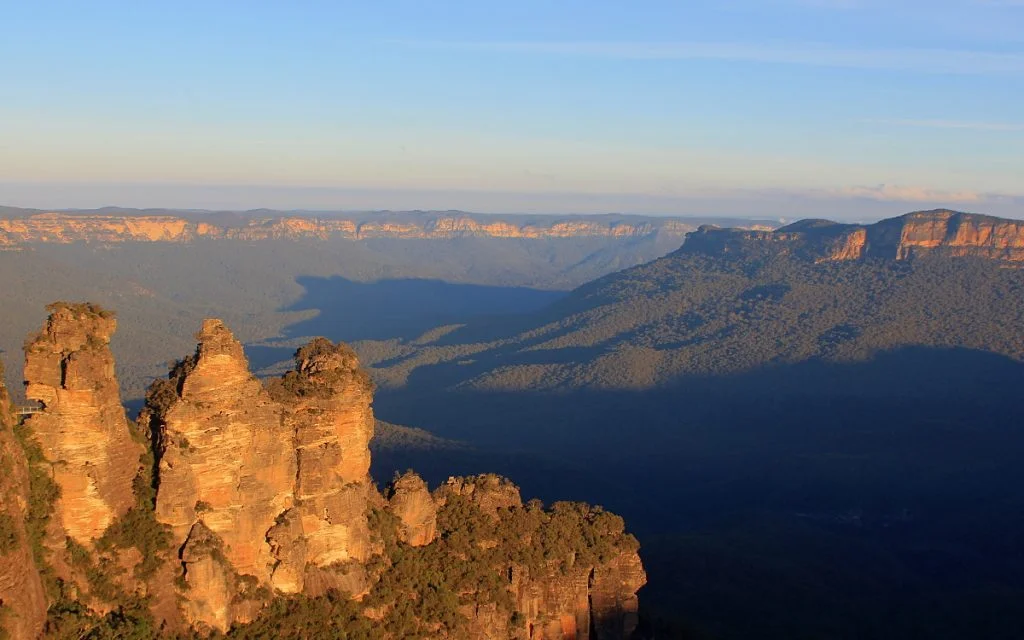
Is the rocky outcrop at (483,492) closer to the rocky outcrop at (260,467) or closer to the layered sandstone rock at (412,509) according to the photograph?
the layered sandstone rock at (412,509)

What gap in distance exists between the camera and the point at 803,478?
315ft

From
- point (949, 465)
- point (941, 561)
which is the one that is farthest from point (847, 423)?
point (941, 561)

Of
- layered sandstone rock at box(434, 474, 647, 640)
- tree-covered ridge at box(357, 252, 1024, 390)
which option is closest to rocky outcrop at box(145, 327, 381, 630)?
layered sandstone rock at box(434, 474, 647, 640)

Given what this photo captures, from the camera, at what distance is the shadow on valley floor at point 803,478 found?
60.8 m

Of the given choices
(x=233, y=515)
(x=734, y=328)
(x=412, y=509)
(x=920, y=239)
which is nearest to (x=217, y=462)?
(x=233, y=515)

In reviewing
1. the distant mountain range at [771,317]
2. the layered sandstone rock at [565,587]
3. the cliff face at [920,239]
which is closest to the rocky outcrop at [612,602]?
the layered sandstone rock at [565,587]

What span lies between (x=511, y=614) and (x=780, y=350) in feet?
366

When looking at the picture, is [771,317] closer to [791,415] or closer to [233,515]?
[791,415]

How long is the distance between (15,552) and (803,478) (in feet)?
274

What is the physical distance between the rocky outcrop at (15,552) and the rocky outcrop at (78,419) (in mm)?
1033

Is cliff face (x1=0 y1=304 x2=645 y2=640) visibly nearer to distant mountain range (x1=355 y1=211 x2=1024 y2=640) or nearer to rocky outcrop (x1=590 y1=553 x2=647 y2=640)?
rocky outcrop (x1=590 y1=553 x2=647 y2=640)

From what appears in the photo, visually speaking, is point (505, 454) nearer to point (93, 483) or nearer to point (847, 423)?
point (847, 423)

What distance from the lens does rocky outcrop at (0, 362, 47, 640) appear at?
22.4 m

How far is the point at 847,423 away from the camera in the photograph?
4508 inches
